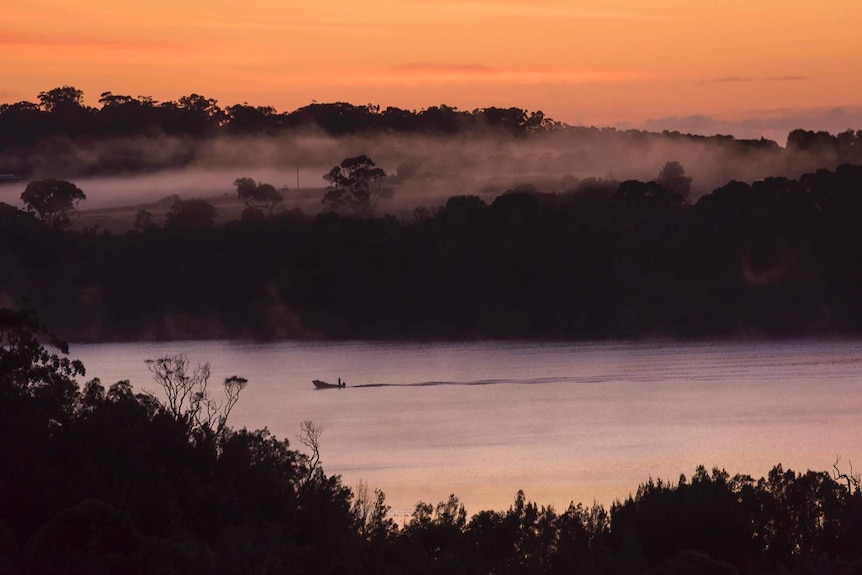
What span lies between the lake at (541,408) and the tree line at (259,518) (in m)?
13.6

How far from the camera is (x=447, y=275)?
495 ft

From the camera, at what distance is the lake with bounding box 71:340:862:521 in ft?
220

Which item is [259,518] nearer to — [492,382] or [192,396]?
[192,396]

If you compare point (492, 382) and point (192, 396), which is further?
point (492, 382)

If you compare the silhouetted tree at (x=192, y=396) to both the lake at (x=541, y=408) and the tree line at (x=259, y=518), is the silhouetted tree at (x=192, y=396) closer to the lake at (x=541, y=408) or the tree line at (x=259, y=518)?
the tree line at (x=259, y=518)

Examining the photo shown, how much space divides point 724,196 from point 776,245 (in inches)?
276

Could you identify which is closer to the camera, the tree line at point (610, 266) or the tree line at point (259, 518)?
the tree line at point (259, 518)

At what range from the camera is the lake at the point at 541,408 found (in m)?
66.9

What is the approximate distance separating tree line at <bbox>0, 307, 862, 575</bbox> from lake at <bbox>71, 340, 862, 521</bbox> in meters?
13.6

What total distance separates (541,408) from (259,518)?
6134cm

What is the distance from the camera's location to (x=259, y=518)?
38.0m

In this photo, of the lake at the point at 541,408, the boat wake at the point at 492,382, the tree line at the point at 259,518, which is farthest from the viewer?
the boat wake at the point at 492,382

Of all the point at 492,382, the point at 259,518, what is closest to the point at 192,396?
the point at 259,518

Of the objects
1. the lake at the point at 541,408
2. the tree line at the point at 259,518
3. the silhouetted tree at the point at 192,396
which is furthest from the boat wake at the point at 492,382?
the tree line at the point at 259,518
